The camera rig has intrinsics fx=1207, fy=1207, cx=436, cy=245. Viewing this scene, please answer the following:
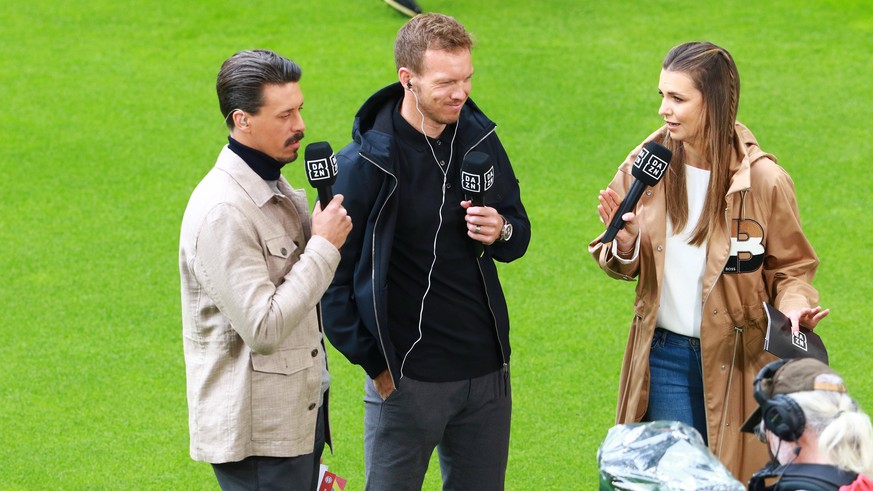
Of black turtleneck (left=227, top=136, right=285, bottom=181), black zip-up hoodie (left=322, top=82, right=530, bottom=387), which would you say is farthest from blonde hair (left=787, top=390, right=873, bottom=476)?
black turtleneck (left=227, top=136, right=285, bottom=181)

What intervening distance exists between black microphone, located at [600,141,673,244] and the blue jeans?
0.42m

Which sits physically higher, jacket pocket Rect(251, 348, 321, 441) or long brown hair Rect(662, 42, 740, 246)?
long brown hair Rect(662, 42, 740, 246)

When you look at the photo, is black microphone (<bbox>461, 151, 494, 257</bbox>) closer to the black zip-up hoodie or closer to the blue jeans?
the black zip-up hoodie

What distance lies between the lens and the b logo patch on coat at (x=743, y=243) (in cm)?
359

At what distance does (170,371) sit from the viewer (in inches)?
225

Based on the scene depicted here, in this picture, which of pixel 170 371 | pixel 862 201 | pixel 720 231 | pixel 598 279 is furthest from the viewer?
pixel 862 201

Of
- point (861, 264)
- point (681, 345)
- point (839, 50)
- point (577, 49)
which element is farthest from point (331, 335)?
point (839, 50)

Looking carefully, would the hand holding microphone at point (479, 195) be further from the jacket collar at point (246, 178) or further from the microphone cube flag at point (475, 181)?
the jacket collar at point (246, 178)

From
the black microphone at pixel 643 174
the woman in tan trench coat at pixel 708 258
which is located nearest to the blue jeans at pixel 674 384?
the woman in tan trench coat at pixel 708 258

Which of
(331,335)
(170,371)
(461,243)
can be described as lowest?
(170,371)

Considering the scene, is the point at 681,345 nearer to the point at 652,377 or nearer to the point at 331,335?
the point at 652,377

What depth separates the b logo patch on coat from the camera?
3.59m

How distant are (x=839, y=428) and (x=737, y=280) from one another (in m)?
1.09

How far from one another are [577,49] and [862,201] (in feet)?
9.66
